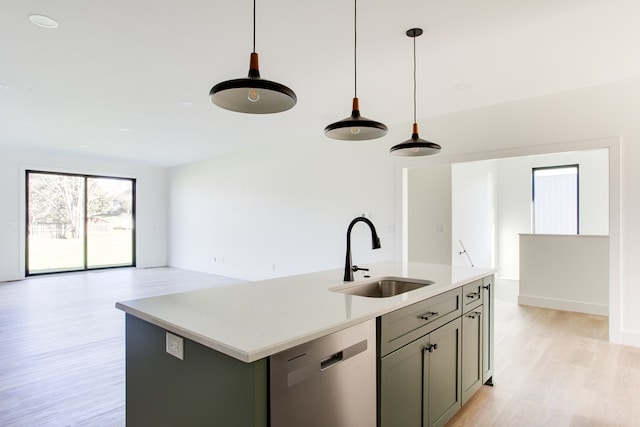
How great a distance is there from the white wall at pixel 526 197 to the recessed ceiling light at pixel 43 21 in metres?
7.84

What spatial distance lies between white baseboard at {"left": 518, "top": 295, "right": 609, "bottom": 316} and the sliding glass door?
28.4 feet

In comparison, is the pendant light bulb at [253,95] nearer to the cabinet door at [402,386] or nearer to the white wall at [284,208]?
the cabinet door at [402,386]

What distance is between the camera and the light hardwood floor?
230 cm

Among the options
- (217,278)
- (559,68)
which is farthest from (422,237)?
(217,278)

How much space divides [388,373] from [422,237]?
4.67m

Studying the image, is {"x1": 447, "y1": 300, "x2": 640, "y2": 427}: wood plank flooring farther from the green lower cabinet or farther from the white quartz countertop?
the white quartz countertop

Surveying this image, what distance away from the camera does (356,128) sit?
6.70 feet

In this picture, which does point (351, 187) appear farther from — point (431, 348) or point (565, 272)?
point (431, 348)

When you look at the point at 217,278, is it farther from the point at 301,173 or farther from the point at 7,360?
the point at 7,360

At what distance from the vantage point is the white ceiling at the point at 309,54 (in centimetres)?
233

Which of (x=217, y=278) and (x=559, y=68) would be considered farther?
(x=217, y=278)

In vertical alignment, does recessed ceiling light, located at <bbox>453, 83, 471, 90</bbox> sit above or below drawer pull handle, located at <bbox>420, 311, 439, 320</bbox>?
above

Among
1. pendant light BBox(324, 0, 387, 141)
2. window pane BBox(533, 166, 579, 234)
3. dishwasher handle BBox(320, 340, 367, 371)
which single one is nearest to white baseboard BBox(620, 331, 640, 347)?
pendant light BBox(324, 0, 387, 141)

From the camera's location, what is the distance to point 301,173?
6.28 metres
